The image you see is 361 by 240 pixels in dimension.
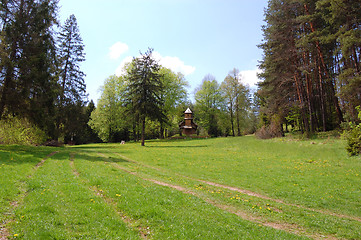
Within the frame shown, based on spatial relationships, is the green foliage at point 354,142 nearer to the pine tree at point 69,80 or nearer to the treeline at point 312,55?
the treeline at point 312,55

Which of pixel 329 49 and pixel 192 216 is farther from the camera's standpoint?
pixel 329 49

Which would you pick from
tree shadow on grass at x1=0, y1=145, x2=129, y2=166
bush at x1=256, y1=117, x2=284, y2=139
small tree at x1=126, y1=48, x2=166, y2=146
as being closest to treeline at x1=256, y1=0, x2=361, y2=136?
bush at x1=256, y1=117, x2=284, y2=139

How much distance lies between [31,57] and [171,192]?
61.7 feet

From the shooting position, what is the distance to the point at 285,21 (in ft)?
90.8

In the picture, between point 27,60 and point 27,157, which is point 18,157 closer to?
point 27,157

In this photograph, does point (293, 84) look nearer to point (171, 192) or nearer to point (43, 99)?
point (171, 192)

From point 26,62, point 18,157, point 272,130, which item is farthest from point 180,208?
point 272,130

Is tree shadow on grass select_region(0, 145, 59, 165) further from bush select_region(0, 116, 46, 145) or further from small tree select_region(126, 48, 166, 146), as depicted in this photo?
small tree select_region(126, 48, 166, 146)

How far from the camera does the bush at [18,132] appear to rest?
23219 millimetres

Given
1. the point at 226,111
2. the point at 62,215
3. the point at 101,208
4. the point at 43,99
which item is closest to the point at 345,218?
the point at 101,208

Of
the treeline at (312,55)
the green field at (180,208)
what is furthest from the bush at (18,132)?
the treeline at (312,55)

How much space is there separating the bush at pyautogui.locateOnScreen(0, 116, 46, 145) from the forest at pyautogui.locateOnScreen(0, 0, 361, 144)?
15.4 inches

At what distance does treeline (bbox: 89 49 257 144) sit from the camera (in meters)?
38.0

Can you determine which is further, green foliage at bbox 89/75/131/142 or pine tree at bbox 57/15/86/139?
green foliage at bbox 89/75/131/142
